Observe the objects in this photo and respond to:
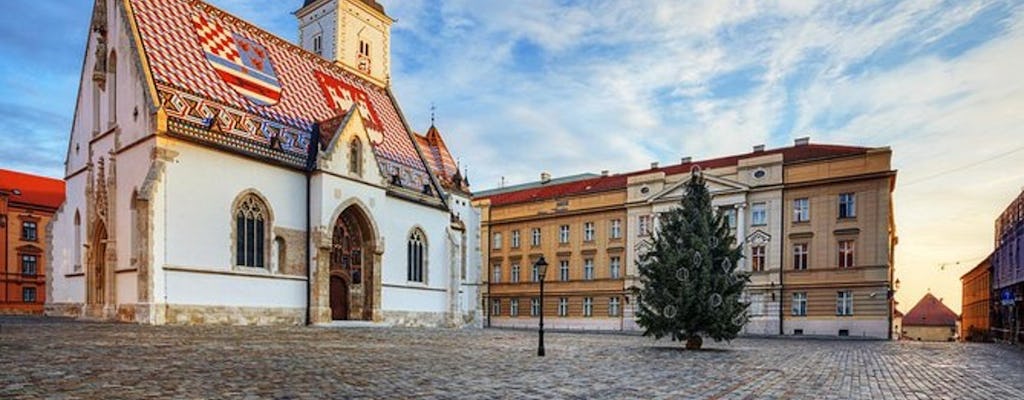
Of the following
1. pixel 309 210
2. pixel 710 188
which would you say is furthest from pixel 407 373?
pixel 710 188

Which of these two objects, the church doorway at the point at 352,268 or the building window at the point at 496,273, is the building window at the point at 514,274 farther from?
the church doorway at the point at 352,268

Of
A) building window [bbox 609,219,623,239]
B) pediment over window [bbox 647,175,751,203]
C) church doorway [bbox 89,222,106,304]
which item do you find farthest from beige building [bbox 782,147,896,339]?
church doorway [bbox 89,222,106,304]

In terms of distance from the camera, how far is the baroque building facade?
3334 centimetres

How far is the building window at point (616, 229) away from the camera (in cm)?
4302

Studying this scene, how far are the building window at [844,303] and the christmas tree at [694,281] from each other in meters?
18.7

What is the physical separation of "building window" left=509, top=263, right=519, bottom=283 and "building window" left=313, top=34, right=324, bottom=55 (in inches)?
860

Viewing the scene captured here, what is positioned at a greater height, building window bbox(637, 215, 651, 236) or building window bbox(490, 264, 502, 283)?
building window bbox(637, 215, 651, 236)

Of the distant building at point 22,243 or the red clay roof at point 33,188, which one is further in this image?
the red clay roof at point 33,188

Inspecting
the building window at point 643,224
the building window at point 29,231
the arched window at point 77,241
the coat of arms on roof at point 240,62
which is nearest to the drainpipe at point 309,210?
the coat of arms on roof at point 240,62

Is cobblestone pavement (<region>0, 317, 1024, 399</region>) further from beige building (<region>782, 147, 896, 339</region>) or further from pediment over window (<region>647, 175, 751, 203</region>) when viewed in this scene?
pediment over window (<region>647, 175, 751, 203</region>)

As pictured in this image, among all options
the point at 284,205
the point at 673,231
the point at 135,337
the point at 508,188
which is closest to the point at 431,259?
the point at 284,205

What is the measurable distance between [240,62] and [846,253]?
108ft

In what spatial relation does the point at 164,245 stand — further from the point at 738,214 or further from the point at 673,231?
the point at 738,214

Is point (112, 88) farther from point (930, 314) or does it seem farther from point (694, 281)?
point (930, 314)
